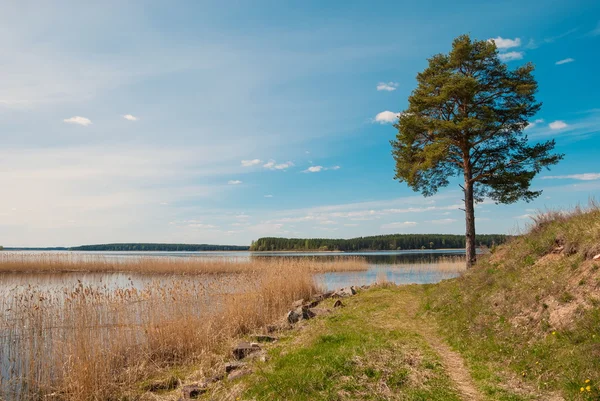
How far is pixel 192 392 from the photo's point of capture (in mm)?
7637

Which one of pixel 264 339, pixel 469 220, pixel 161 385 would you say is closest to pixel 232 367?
pixel 161 385

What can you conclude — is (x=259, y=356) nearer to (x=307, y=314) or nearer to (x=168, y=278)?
(x=307, y=314)

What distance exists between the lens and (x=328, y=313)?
1420cm

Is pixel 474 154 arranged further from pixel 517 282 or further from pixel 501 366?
pixel 501 366

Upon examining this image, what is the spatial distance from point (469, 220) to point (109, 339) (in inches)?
622

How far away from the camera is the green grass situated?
20.9 ft

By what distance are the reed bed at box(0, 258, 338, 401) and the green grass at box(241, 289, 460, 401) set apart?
2.44 m

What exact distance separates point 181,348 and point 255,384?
15.3 ft

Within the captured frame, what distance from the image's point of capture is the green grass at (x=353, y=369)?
636cm

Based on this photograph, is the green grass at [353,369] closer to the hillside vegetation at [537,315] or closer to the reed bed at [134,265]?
the hillside vegetation at [537,315]

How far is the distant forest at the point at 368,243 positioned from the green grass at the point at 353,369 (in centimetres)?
9544

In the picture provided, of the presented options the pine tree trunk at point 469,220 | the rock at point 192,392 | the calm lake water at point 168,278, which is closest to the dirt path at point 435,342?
the pine tree trunk at point 469,220

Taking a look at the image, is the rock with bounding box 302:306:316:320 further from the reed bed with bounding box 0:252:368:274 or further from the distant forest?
the distant forest

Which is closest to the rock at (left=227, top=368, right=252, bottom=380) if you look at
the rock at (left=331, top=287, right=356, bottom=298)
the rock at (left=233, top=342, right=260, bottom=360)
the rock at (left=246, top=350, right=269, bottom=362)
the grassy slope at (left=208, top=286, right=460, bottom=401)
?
the grassy slope at (left=208, top=286, right=460, bottom=401)
